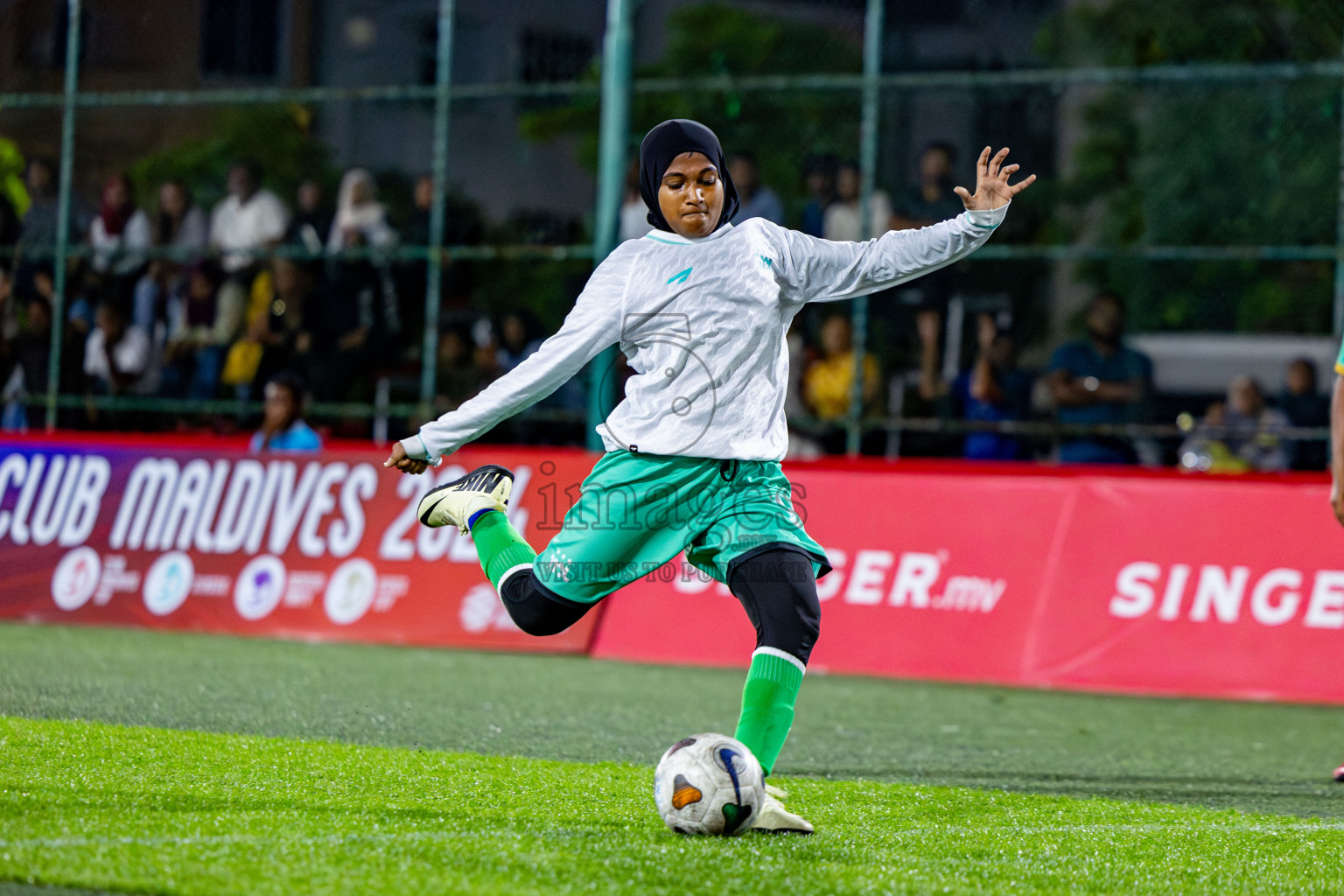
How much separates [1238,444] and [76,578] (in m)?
7.97

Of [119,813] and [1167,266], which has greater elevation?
[1167,266]

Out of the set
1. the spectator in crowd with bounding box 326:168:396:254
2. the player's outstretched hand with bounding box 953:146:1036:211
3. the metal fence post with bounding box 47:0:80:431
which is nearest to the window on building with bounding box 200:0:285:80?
the metal fence post with bounding box 47:0:80:431

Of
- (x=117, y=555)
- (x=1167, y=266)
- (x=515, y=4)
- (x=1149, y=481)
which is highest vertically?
(x=515, y=4)

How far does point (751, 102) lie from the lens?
14.6 metres

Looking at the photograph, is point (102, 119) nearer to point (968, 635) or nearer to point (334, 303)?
point (334, 303)

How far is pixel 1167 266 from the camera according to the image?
14.3 metres

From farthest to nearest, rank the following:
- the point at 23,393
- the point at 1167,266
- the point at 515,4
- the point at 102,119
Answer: the point at 515,4
the point at 102,119
the point at 23,393
the point at 1167,266

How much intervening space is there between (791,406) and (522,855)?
9224 mm

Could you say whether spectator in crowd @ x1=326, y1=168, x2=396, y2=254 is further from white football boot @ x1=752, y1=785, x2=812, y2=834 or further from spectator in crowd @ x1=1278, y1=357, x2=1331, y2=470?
white football boot @ x1=752, y1=785, x2=812, y2=834

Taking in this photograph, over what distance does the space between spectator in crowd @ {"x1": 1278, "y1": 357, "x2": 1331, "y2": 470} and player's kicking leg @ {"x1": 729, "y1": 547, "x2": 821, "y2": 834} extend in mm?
8225

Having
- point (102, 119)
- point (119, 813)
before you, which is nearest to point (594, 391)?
point (102, 119)

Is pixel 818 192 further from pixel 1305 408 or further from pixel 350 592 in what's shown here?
pixel 350 592

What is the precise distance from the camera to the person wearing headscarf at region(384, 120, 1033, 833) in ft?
15.9

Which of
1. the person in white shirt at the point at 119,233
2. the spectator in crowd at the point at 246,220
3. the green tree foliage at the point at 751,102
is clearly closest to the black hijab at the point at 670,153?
the green tree foliage at the point at 751,102
